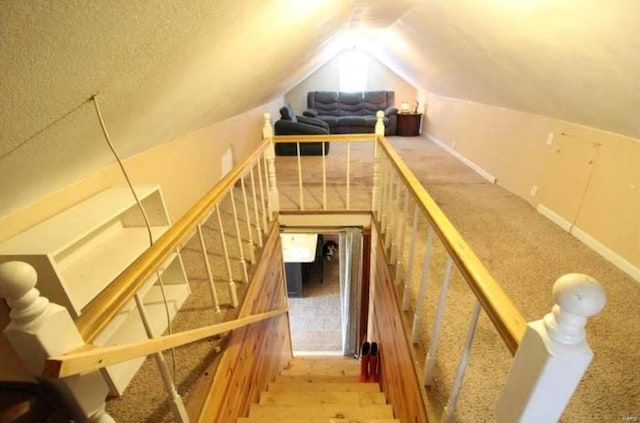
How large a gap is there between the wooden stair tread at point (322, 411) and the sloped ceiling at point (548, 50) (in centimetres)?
230

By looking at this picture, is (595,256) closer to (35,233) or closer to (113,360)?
(113,360)

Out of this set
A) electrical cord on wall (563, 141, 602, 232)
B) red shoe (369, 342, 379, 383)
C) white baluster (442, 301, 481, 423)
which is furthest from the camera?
red shoe (369, 342, 379, 383)

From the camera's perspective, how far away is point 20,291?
22.6 inches

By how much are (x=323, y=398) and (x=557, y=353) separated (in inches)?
71.6

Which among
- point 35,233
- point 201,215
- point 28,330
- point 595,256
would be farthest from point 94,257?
point 595,256

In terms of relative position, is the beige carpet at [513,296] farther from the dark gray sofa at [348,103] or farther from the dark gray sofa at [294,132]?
the dark gray sofa at [348,103]

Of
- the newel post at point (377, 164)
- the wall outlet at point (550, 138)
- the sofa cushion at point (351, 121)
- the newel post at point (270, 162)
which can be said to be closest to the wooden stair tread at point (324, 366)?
the newel post at point (270, 162)

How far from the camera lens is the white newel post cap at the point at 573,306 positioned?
52 centimetres

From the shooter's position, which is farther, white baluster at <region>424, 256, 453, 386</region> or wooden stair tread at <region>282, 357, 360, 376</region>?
wooden stair tread at <region>282, 357, 360, 376</region>

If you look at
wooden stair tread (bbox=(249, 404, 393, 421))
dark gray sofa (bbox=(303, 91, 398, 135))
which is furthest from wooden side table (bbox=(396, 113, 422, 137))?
wooden stair tread (bbox=(249, 404, 393, 421))

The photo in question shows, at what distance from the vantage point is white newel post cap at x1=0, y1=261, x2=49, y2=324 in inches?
22.3

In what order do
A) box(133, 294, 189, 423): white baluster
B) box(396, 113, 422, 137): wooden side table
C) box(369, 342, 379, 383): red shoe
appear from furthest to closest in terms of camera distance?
box(396, 113, 422, 137): wooden side table → box(369, 342, 379, 383): red shoe → box(133, 294, 189, 423): white baluster

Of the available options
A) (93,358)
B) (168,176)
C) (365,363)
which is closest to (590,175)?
(365,363)

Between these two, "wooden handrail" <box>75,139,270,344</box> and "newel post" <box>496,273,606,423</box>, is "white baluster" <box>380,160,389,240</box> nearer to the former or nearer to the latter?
"wooden handrail" <box>75,139,270,344</box>
